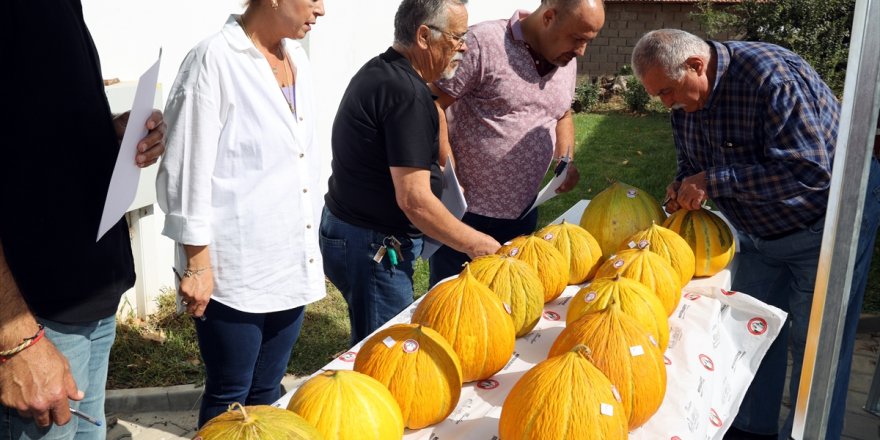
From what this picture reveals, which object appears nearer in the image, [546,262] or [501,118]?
[546,262]

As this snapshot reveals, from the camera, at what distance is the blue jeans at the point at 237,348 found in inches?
88.3

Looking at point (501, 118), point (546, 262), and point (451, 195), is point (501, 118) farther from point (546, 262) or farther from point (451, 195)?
point (546, 262)

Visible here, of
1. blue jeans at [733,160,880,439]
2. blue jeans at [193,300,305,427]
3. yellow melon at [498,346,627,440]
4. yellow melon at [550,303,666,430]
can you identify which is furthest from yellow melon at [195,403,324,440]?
blue jeans at [733,160,880,439]

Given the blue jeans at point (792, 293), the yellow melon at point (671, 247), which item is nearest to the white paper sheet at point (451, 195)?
the yellow melon at point (671, 247)

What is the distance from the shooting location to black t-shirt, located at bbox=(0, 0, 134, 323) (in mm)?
1536

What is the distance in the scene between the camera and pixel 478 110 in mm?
3146

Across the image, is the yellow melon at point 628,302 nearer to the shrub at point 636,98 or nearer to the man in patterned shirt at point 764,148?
the man in patterned shirt at point 764,148

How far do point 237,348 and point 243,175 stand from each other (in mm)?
560

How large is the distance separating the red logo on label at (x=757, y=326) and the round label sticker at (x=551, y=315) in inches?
24.5

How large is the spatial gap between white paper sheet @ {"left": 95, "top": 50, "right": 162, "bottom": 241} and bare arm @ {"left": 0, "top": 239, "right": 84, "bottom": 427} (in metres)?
0.22

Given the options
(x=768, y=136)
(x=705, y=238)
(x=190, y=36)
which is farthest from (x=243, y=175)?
(x=190, y=36)

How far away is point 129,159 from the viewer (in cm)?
168

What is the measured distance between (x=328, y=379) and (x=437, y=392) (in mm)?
283

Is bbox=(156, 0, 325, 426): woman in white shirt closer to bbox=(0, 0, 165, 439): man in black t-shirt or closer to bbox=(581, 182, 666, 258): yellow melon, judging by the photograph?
bbox=(0, 0, 165, 439): man in black t-shirt
